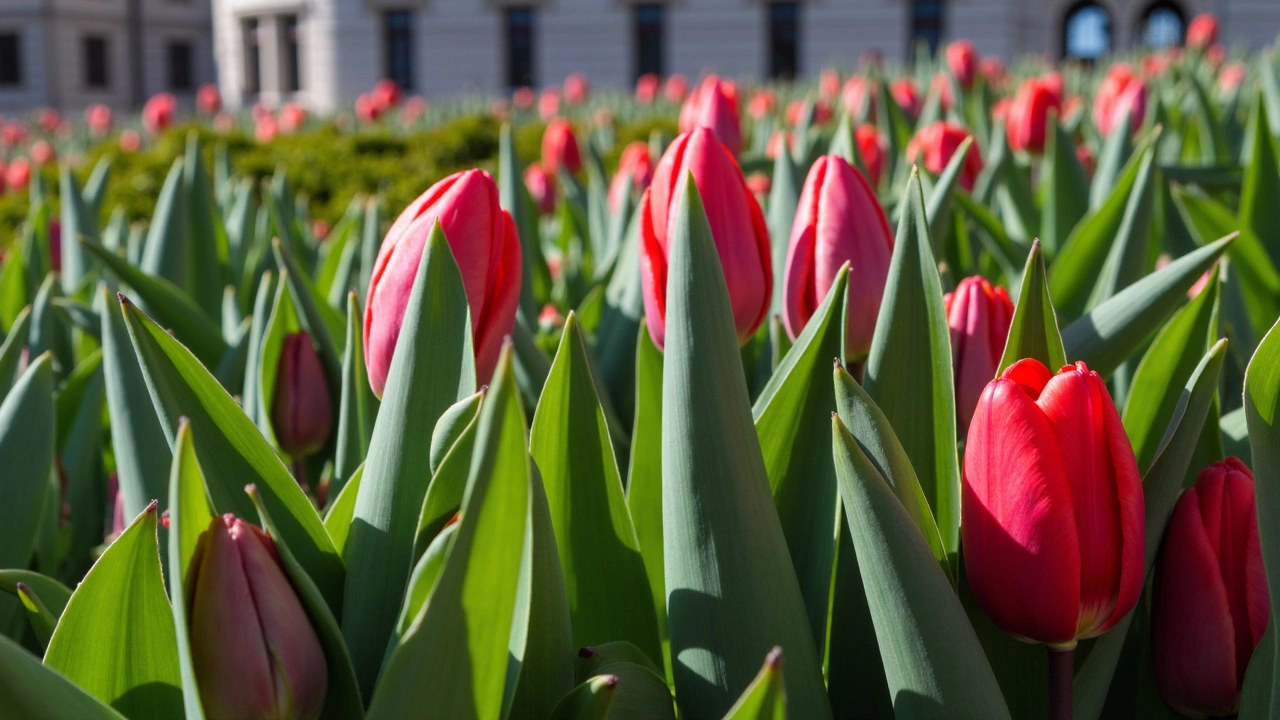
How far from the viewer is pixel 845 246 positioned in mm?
979

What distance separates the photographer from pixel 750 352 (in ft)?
4.07

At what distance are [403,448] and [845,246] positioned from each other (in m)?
0.44

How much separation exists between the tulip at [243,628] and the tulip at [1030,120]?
6.99ft

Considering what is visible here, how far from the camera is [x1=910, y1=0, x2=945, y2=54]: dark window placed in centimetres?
2786

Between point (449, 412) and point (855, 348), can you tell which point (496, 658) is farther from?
point (855, 348)

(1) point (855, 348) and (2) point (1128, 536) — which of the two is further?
(1) point (855, 348)

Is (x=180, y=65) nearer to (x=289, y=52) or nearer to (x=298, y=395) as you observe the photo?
(x=289, y=52)

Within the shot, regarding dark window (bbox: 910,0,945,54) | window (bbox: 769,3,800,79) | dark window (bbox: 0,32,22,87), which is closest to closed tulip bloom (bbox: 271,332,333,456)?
dark window (bbox: 910,0,945,54)

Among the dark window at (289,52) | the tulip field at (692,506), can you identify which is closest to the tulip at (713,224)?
the tulip field at (692,506)

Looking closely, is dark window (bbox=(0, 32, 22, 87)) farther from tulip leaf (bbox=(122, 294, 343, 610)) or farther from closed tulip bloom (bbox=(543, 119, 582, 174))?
tulip leaf (bbox=(122, 294, 343, 610))

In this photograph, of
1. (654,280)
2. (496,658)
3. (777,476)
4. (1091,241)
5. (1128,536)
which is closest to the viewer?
(496,658)

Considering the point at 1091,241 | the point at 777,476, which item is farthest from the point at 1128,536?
the point at 1091,241

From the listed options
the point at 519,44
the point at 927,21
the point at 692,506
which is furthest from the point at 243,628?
the point at 519,44

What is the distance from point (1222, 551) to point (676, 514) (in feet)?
1.14
